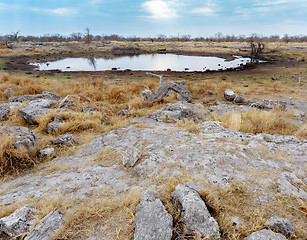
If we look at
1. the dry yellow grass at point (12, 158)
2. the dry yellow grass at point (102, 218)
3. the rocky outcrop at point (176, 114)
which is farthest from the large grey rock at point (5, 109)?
the dry yellow grass at point (102, 218)

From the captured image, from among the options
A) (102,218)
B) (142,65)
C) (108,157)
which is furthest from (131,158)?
(142,65)

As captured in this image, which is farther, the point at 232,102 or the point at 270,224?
the point at 232,102

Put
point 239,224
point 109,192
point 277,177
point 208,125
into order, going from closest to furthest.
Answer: point 239,224, point 109,192, point 277,177, point 208,125

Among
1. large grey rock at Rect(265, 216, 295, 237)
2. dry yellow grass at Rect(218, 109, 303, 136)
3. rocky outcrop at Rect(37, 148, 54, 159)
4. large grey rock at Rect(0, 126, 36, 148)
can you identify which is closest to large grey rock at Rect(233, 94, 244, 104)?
dry yellow grass at Rect(218, 109, 303, 136)

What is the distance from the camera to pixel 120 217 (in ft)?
7.59

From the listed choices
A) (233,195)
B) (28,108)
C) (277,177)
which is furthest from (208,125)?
(28,108)

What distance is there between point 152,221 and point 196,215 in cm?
51

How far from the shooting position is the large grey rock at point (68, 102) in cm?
715

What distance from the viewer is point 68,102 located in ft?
24.1

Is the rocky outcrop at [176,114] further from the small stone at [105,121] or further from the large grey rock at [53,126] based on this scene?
the large grey rock at [53,126]

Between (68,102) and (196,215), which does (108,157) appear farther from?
(68,102)

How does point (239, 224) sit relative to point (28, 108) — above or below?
below

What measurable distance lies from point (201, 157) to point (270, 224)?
5.46 ft

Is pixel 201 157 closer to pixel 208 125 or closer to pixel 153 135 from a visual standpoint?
pixel 153 135
